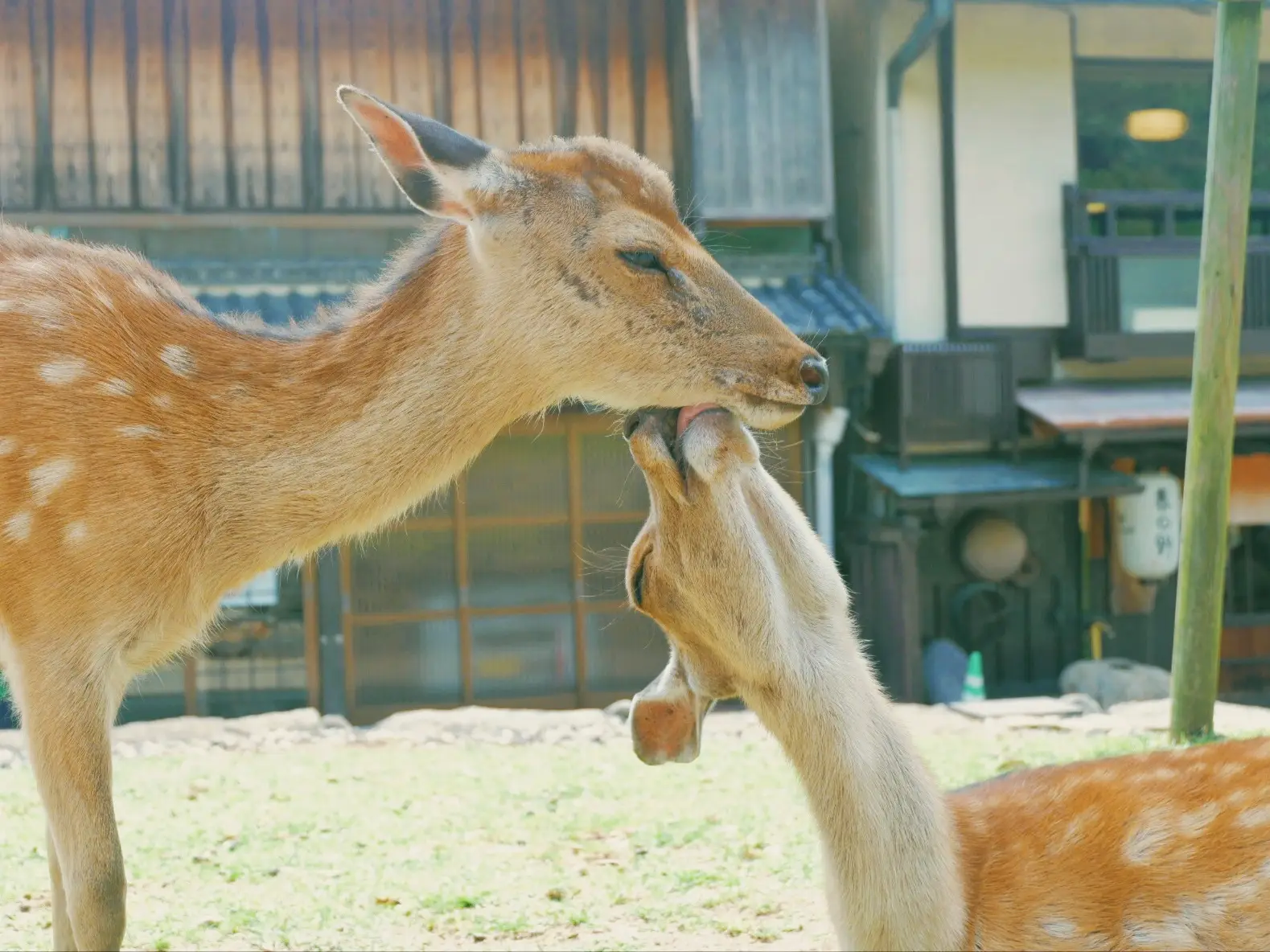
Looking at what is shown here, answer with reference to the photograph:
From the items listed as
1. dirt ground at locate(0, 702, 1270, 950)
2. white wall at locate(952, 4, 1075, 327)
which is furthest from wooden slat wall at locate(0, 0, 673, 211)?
dirt ground at locate(0, 702, 1270, 950)

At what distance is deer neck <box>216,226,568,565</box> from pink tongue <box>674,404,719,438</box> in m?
0.54

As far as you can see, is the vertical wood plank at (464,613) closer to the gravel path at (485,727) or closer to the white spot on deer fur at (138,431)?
the gravel path at (485,727)

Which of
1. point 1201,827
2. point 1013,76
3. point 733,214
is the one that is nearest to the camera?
point 1201,827

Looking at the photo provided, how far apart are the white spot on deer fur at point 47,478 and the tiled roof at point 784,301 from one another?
19.8 feet

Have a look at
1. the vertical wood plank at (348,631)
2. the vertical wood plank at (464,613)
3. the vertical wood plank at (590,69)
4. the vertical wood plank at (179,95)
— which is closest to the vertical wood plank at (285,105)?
the vertical wood plank at (179,95)

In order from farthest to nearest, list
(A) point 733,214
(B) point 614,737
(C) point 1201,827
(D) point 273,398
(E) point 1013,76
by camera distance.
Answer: (E) point 1013,76, (A) point 733,214, (B) point 614,737, (D) point 273,398, (C) point 1201,827

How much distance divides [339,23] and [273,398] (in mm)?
7638

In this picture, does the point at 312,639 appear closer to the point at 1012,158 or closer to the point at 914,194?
the point at 914,194

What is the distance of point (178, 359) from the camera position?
11.7 ft

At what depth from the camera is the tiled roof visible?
32.1 ft

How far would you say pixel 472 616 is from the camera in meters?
10.8

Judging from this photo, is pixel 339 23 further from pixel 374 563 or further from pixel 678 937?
pixel 678 937

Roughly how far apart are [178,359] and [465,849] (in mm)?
2953

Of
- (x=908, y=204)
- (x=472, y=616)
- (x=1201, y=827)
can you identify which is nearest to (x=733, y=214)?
(x=908, y=204)
